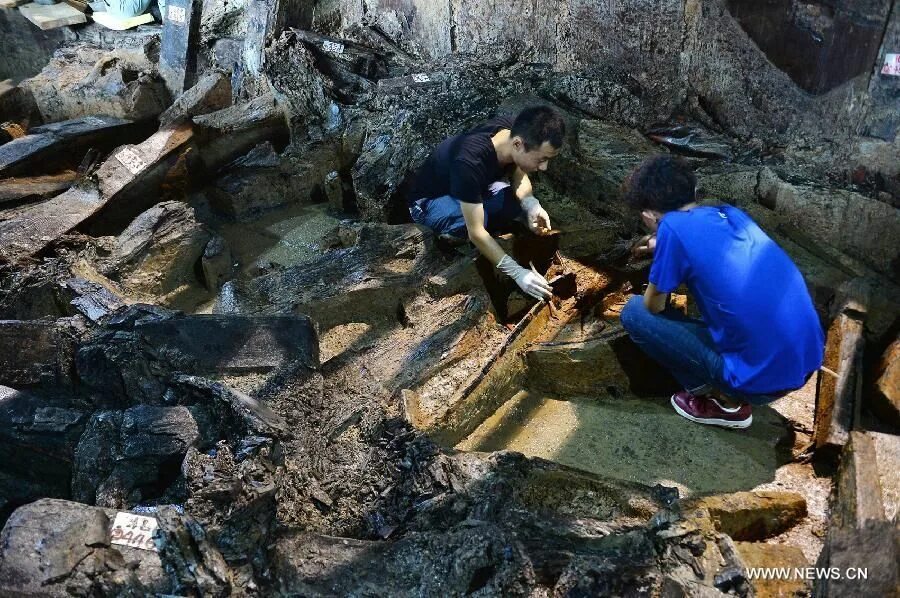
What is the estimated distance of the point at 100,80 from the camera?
21.0 feet

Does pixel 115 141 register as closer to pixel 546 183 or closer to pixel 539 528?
pixel 546 183

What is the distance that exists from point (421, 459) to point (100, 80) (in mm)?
5403

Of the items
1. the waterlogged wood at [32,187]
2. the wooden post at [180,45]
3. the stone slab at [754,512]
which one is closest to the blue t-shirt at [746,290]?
the stone slab at [754,512]

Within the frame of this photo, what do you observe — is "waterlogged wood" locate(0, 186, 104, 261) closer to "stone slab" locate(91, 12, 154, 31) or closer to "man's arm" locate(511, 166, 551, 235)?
"man's arm" locate(511, 166, 551, 235)

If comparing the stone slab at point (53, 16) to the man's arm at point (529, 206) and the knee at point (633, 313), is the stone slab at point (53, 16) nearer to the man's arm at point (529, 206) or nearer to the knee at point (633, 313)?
the man's arm at point (529, 206)

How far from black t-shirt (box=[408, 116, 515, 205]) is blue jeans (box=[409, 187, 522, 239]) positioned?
A: 0.29ft

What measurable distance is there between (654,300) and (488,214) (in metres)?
1.34

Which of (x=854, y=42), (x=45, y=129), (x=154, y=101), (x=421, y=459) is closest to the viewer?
(x=421, y=459)

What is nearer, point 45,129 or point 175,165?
point 175,165

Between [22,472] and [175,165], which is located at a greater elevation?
[175,165]

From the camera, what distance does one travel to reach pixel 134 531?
7.65 ft

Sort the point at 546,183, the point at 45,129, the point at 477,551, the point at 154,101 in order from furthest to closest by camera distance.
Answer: the point at 154,101, the point at 45,129, the point at 546,183, the point at 477,551

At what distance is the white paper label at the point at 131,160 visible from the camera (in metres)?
4.99

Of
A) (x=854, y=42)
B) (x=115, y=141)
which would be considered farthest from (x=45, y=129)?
(x=854, y=42)
